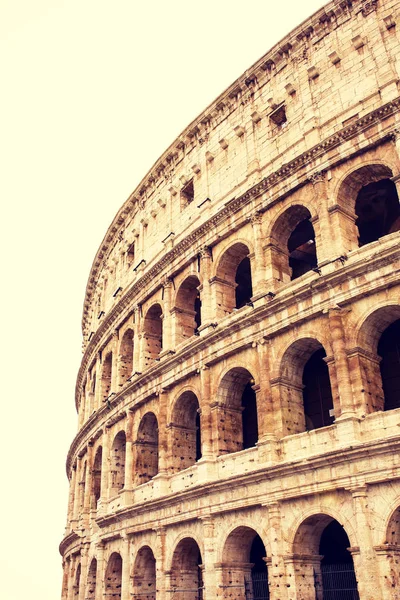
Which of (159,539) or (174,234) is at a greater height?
(174,234)

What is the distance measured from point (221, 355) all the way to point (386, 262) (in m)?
5.45

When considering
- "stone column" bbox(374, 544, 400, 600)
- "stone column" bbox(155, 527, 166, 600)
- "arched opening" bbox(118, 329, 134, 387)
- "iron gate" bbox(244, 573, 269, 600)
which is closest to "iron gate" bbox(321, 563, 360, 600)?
"stone column" bbox(374, 544, 400, 600)

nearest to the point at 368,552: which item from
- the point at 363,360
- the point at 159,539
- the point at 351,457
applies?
the point at 351,457

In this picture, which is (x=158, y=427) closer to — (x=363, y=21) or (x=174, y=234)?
(x=174, y=234)

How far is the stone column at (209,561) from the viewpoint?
1530 cm

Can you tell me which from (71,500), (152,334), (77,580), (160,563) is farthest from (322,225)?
(71,500)

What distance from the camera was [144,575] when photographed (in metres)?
18.7

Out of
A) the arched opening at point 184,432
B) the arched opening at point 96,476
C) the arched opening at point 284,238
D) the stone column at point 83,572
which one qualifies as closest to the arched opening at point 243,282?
the arched opening at point 284,238

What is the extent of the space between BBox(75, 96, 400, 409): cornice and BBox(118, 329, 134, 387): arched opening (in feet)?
3.17

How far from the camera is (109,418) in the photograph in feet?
75.5

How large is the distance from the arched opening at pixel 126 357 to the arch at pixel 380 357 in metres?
11.1

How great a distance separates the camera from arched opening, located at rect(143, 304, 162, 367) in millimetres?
21781

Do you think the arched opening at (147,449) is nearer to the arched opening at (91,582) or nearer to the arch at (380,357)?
the arched opening at (91,582)

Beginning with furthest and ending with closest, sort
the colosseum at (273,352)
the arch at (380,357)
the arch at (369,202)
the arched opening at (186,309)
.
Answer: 1. the arched opening at (186,309)
2. the arch at (369,202)
3. the arch at (380,357)
4. the colosseum at (273,352)
